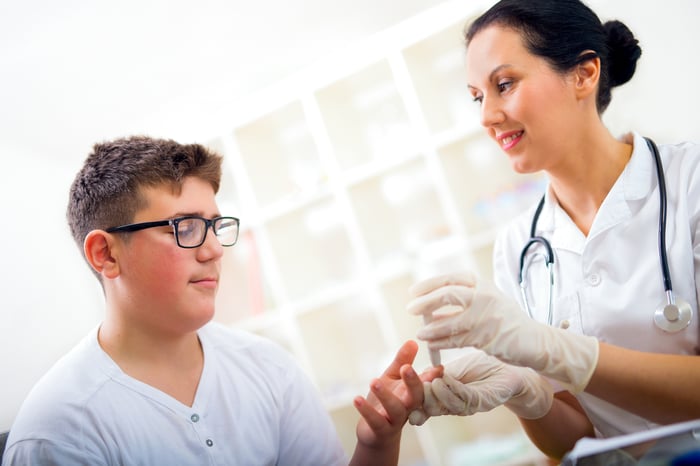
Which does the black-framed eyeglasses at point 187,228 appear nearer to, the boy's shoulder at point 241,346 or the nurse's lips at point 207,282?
the nurse's lips at point 207,282

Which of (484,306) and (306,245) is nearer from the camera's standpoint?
(484,306)

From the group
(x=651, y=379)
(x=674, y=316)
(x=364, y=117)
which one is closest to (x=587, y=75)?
(x=674, y=316)

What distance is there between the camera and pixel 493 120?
1.16 metres

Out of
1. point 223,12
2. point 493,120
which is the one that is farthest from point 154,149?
Answer: point 223,12

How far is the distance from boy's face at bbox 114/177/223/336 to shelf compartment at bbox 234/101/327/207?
1.71m

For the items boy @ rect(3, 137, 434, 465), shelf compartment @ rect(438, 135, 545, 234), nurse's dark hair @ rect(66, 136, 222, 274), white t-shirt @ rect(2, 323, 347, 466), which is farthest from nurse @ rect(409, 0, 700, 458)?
shelf compartment @ rect(438, 135, 545, 234)

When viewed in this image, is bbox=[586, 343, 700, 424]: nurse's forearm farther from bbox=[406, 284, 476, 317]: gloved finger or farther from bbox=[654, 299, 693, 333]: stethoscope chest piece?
bbox=[406, 284, 476, 317]: gloved finger

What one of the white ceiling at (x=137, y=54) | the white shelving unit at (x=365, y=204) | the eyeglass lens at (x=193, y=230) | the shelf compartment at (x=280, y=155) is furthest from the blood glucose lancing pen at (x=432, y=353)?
the shelf compartment at (x=280, y=155)

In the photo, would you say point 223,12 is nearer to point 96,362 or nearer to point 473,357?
point 96,362

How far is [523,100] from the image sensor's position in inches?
44.5

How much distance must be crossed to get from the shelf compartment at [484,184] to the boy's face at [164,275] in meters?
1.59

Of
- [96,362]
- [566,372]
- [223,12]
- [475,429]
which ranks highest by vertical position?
[223,12]

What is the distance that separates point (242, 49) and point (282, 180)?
3.14ft

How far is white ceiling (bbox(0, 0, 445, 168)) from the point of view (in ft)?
4.83
